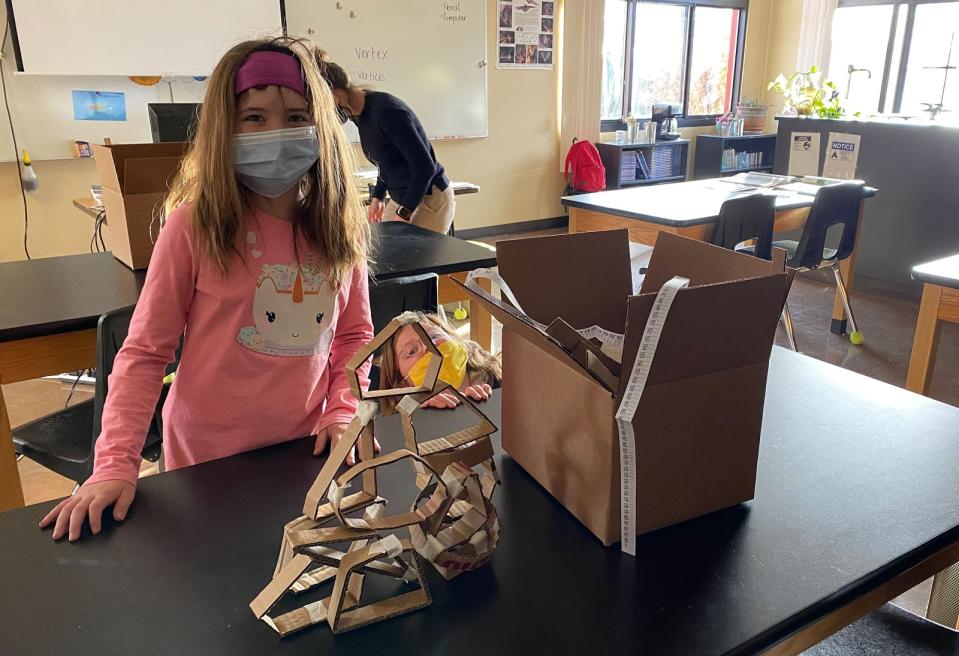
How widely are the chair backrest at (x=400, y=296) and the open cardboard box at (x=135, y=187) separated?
673 mm

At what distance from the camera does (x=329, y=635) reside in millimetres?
609

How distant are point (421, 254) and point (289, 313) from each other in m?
1.00

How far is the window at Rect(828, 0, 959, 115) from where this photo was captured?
5.99 meters

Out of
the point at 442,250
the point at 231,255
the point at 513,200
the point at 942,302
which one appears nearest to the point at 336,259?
the point at 231,255

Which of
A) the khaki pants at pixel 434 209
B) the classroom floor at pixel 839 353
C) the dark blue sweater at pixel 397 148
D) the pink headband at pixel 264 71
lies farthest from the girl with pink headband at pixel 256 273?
the khaki pants at pixel 434 209

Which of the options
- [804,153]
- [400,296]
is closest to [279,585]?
[400,296]

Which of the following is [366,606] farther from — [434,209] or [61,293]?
[434,209]

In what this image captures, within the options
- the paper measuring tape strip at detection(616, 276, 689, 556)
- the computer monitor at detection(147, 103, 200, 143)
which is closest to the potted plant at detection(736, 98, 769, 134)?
the computer monitor at detection(147, 103, 200, 143)

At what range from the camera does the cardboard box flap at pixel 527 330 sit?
0.68 metres

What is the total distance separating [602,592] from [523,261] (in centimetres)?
39

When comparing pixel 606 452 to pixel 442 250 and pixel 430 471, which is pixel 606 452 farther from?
pixel 442 250

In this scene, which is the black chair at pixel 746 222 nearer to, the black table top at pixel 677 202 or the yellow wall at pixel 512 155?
the black table top at pixel 677 202

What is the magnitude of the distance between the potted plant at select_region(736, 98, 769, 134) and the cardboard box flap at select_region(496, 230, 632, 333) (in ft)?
21.8

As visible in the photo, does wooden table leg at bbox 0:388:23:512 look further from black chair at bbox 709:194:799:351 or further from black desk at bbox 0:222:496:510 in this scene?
black chair at bbox 709:194:799:351
